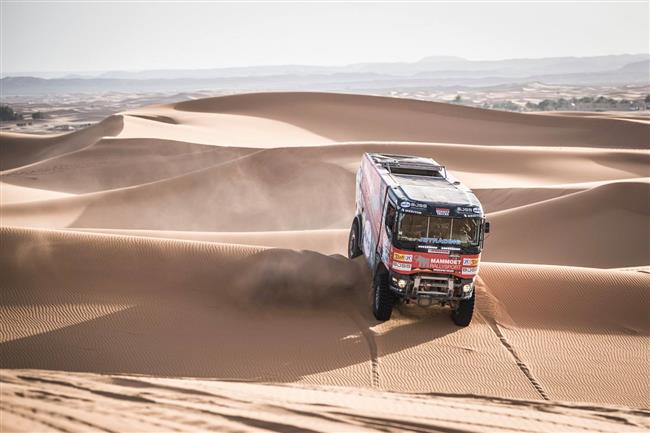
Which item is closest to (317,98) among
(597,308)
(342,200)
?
(342,200)

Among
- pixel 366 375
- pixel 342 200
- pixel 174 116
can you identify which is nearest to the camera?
pixel 366 375

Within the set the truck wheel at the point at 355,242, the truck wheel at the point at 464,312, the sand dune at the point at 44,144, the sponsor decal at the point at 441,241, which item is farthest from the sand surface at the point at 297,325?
the sand dune at the point at 44,144

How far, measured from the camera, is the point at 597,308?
39.9ft

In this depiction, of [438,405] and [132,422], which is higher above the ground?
[132,422]

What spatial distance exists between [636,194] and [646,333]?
9700 mm

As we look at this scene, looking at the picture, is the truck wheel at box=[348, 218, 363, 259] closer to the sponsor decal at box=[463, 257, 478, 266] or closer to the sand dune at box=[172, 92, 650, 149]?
the sponsor decal at box=[463, 257, 478, 266]

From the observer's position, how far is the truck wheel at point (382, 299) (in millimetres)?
10938

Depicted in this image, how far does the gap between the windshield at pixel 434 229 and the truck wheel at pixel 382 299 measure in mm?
1012

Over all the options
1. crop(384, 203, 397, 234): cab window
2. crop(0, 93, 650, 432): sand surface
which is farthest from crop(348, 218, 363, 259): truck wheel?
crop(384, 203, 397, 234): cab window

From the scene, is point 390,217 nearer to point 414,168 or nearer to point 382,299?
point 382,299

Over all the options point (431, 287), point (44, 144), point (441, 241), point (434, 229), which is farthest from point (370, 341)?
point (44, 144)

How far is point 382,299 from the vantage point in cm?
1105

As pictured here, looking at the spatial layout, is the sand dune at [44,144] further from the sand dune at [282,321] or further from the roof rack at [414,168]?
the roof rack at [414,168]

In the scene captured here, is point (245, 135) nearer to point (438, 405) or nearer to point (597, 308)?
point (597, 308)
